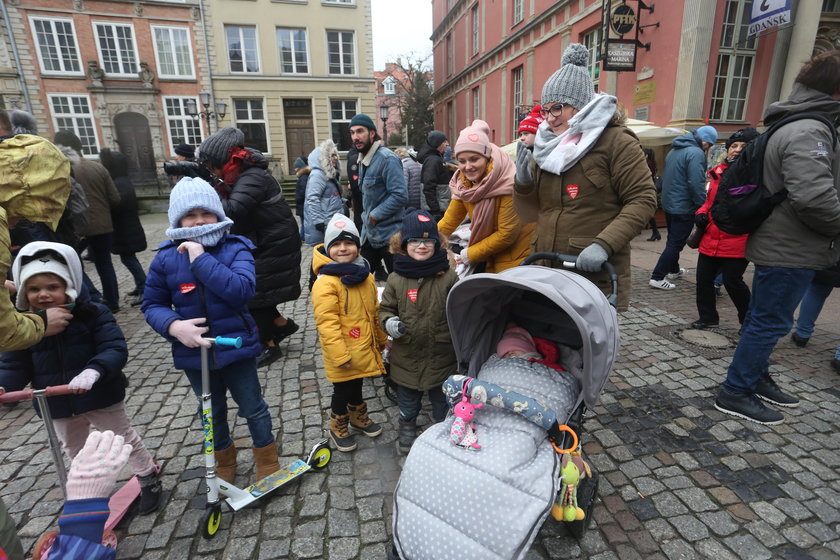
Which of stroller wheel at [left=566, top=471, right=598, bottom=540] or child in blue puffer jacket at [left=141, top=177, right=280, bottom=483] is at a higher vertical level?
child in blue puffer jacket at [left=141, top=177, right=280, bottom=483]

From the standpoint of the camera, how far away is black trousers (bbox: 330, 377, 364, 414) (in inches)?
118

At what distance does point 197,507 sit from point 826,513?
3528 mm

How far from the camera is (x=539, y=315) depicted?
7.89ft

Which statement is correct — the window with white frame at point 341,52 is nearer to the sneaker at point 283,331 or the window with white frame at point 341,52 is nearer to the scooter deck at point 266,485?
the sneaker at point 283,331

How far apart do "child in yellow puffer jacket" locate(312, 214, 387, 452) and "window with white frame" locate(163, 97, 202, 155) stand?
24483 millimetres

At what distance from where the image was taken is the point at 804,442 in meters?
2.93

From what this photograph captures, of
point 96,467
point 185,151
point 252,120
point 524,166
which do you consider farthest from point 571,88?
point 252,120

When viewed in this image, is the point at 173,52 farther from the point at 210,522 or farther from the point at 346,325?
the point at 210,522

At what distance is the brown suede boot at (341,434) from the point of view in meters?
2.98

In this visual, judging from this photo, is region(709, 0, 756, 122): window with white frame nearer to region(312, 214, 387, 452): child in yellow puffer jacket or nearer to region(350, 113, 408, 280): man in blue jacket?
region(350, 113, 408, 280): man in blue jacket

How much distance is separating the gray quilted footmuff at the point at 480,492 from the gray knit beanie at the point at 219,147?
268 cm

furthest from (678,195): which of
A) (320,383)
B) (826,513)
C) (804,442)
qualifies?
(320,383)

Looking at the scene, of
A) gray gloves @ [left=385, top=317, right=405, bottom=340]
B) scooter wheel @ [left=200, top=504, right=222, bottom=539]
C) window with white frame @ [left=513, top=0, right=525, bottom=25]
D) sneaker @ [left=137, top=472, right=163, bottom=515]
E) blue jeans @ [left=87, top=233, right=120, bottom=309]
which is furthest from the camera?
window with white frame @ [left=513, top=0, right=525, bottom=25]

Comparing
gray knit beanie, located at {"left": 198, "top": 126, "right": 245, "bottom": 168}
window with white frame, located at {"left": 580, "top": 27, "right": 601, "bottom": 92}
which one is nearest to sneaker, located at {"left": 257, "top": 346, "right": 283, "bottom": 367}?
gray knit beanie, located at {"left": 198, "top": 126, "right": 245, "bottom": 168}
